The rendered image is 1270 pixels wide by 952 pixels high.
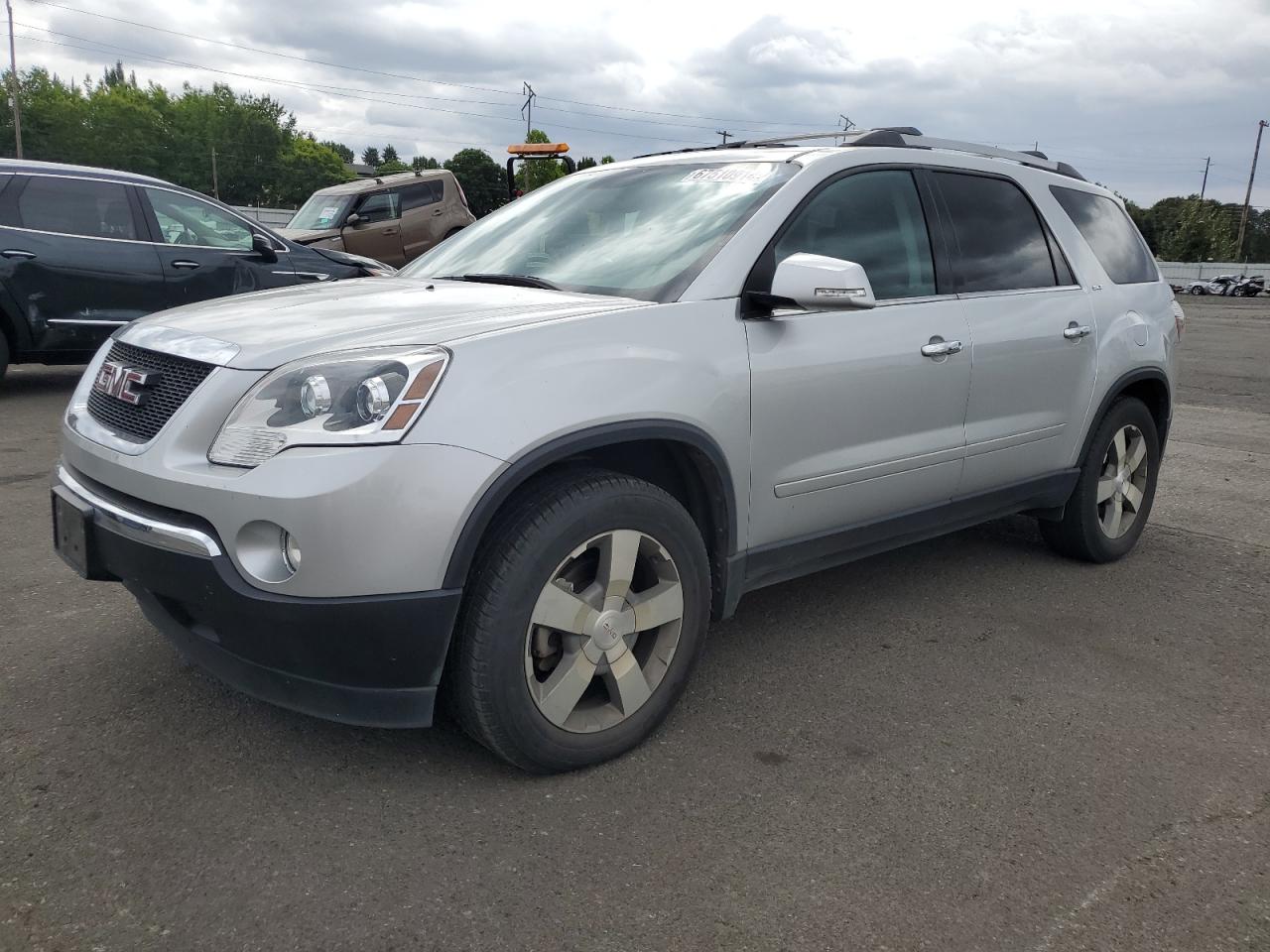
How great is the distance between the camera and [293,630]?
7.70 ft

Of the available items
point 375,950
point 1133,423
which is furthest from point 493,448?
point 1133,423

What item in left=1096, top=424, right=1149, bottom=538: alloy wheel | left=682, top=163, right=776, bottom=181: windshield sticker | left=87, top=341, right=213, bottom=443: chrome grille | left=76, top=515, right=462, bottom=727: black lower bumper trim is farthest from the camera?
left=1096, top=424, right=1149, bottom=538: alloy wheel

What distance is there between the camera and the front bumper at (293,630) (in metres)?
2.35

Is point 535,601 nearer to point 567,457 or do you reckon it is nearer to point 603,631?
point 603,631

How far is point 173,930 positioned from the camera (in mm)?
2090

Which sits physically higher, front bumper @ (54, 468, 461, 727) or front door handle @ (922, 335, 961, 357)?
front door handle @ (922, 335, 961, 357)

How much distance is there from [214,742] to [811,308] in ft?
6.59

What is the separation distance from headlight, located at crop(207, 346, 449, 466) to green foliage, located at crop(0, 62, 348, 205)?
105124 mm

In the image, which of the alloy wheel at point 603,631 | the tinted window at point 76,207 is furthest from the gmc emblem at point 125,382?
the tinted window at point 76,207

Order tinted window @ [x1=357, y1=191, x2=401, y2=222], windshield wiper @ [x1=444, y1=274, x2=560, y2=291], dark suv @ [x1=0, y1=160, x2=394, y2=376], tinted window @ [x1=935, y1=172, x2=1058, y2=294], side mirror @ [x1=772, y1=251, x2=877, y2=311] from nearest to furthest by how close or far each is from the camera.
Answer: side mirror @ [x1=772, y1=251, x2=877, y2=311]
windshield wiper @ [x1=444, y1=274, x2=560, y2=291]
tinted window @ [x1=935, y1=172, x2=1058, y2=294]
dark suv @ [x1=0, y1=160, x2=394, y2=376]
tinted window @ [x1=357, y1=191, x2=401, y2=222]

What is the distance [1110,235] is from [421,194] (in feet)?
43.9

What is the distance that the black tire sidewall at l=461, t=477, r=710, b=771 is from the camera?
249 cm

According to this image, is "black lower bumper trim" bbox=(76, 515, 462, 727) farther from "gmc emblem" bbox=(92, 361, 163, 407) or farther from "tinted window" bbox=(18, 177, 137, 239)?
"tinted window" bbox=(18, 177, 137, 239)

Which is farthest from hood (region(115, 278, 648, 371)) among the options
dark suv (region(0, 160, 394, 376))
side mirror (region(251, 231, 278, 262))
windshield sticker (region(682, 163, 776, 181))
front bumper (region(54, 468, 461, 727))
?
side mirror (region(251, 231, 278, 262))
